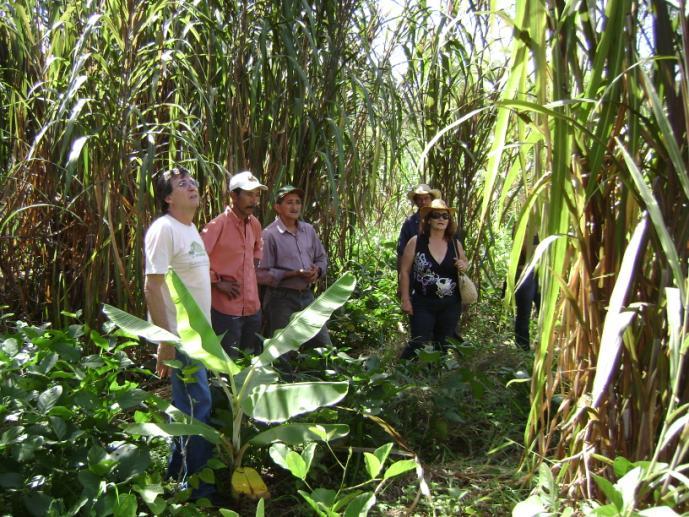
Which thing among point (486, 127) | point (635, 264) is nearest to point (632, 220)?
point (635, 264)

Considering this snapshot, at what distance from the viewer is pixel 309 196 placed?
452 centimetres

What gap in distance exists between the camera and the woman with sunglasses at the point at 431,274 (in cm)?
449

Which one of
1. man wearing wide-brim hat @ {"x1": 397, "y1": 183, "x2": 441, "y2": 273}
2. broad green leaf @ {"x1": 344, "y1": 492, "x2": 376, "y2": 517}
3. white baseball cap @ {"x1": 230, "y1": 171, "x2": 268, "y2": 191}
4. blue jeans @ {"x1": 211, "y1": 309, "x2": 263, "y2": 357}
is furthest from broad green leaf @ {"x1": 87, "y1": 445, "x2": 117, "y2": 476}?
man wearing wide-brim hat @ {"x1": 397, "y1": 183, "x2": 441, "y2": 273}

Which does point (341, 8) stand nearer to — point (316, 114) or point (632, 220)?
point (316, 114)

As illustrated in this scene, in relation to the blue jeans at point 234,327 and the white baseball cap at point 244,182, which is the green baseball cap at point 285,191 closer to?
the white baseball cap at point 244,182

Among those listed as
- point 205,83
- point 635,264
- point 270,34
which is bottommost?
point 635,264

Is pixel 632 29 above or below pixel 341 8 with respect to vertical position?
below

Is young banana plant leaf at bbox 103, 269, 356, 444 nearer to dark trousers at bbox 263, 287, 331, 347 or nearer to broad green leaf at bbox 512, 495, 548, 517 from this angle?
broad green leaf at bbox 512, 495, 548, 517

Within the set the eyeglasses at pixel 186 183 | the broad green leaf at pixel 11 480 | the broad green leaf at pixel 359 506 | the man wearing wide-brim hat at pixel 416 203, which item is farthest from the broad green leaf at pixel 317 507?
the man wearing wide-brim hat at pixel 416 203

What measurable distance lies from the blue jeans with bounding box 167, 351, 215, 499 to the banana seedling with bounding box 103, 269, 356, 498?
0.14 meters

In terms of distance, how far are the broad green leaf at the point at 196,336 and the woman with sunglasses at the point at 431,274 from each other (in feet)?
7.26

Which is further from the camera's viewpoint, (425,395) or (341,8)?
(341,8)

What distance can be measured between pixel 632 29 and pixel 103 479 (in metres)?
1.79

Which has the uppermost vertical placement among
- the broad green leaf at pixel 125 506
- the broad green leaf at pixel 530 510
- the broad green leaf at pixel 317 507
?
the broad green leaf at pixel 530 510
